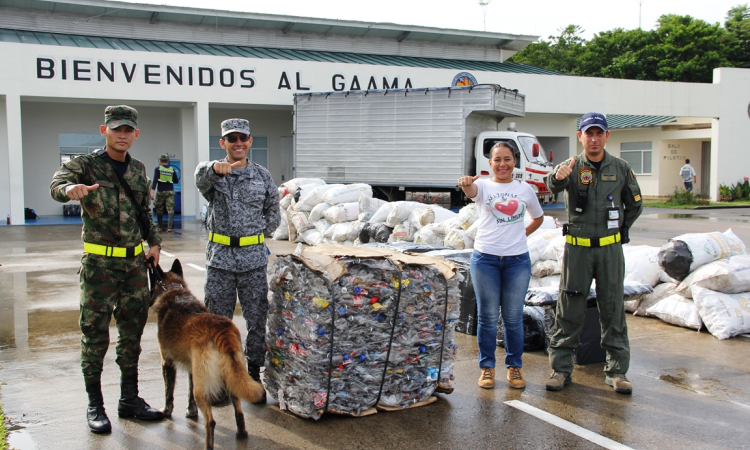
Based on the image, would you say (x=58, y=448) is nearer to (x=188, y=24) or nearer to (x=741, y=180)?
(x=188, y=24)

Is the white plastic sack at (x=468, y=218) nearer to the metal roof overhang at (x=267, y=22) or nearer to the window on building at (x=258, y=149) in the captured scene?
the window on building at (x=258, y=149)

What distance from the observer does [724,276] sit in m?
6.23

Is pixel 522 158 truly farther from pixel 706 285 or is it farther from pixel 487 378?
pixel 487 378

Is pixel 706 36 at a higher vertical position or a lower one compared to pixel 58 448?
higher

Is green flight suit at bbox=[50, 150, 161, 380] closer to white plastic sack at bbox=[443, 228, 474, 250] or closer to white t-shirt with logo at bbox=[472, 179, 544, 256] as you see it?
white t-shirt with logo at bbox=[472, 179, 544, 256]

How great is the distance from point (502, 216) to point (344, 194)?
8.18 m

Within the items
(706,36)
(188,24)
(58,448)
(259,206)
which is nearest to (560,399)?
(259,206)

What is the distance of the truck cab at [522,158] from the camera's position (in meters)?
18.0

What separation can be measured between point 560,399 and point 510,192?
1557 mm

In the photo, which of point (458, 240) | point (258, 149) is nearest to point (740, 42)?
point (258, 149)

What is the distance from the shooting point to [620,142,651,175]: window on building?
29750 millimetres

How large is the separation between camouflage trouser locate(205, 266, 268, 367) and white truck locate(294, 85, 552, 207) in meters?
13.9

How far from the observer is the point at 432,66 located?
2306 centimetres

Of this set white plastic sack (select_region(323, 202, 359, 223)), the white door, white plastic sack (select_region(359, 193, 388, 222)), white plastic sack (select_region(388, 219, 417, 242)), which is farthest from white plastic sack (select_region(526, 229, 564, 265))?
the white door
